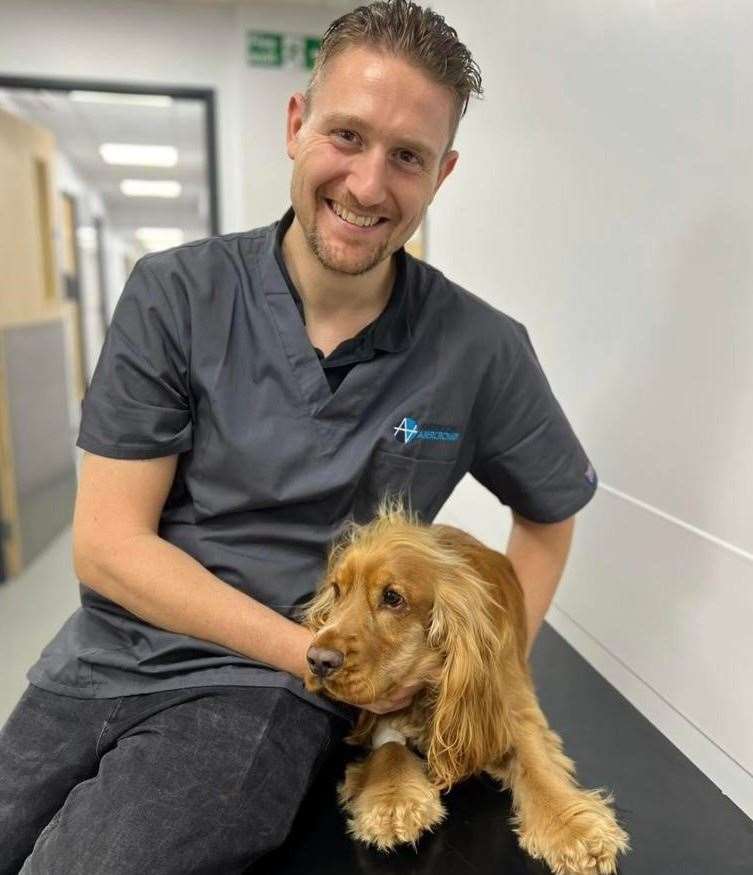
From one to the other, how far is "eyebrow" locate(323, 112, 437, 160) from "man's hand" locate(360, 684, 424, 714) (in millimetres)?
819

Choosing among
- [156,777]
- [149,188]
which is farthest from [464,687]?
[149,188]

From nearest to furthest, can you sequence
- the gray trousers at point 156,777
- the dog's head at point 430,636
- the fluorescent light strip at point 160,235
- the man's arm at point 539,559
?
the gray trousers at point 156,777, the dog's head at point 430,636, the man's arm at point 539,559, the fluorescent light strip at point 160,235

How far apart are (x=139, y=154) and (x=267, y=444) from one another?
7711 millimetres

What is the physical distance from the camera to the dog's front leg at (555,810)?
40.6 inches

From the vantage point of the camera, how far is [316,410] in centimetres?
124

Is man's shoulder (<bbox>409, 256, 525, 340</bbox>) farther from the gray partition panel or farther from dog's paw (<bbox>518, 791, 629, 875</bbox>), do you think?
the gray partition panel

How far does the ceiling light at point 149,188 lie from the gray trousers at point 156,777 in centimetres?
942

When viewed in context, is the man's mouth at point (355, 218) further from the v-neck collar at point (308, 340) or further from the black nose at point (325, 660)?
the black nose at point (325, 660)

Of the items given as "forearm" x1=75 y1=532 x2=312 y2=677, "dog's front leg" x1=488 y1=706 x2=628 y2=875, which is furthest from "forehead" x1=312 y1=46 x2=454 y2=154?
"dog's front leg" x1=488 y1=706 x2=628 y2=875

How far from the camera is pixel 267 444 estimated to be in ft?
4.00

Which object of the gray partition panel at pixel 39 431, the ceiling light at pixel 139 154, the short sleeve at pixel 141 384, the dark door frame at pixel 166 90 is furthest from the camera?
the ceiling light at pixel 139 154

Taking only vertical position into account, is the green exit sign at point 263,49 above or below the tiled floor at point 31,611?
above

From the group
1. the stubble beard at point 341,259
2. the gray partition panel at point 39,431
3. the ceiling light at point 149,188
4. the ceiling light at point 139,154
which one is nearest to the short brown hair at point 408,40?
the stubble beard at point 341,259

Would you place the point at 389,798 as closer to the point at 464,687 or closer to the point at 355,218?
the point at 464,687
